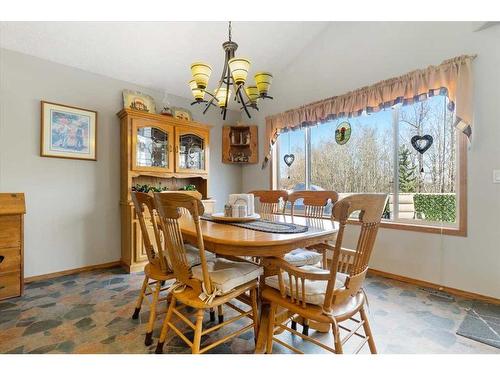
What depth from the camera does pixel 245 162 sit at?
4.23 metres

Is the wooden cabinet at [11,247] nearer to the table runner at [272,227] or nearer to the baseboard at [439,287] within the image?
the table runner at [272,227]

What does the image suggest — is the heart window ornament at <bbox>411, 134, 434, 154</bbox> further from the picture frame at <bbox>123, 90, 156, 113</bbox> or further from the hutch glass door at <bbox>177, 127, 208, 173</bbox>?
the picture frame at <bbox>123, 90, 156, 113</bbox>

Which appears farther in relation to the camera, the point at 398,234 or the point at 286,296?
the point at 398,234

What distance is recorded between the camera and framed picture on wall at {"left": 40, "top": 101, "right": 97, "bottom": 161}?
271 cm

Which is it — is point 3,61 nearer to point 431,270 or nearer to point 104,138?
point 104,138

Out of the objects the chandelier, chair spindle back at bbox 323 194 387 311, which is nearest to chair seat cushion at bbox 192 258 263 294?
chair spindle back at bbox 323 194 387 311

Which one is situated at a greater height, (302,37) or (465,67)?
(302,37)

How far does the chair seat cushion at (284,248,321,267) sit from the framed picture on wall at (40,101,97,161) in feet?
8.86

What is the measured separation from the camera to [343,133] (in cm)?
323

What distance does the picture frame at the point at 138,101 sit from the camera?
10.6 ft

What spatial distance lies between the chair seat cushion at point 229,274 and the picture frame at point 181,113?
2.73m

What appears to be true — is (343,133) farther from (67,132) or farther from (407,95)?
(67,132)

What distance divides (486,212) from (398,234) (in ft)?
2.49
